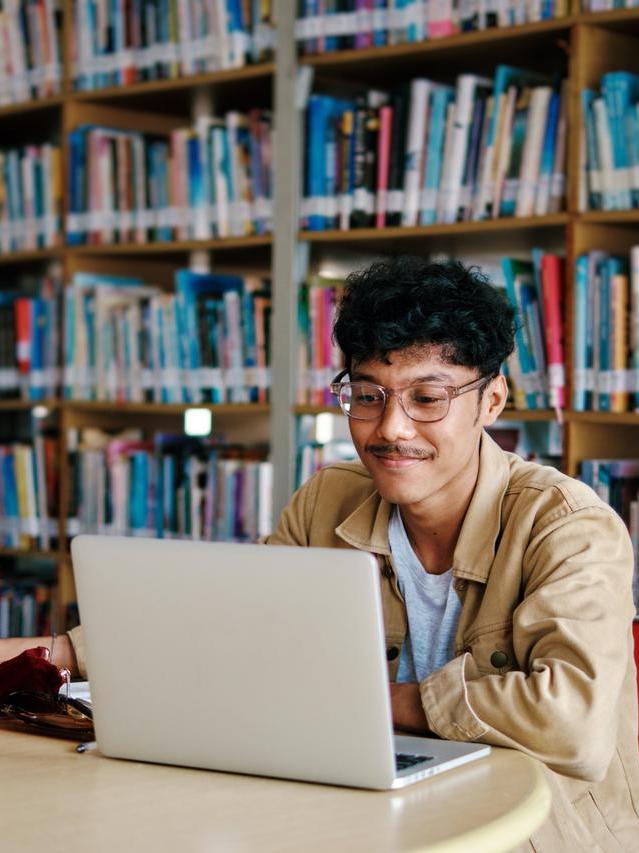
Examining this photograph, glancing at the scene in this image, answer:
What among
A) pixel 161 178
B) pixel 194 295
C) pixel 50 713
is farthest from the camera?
pixel 161 178

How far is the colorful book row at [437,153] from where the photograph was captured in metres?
2.97

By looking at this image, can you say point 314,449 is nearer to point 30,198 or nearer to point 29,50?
point 30,198

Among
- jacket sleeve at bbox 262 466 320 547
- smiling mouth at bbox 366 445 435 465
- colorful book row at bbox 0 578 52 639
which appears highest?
smiling mouth at bbox 366 445 435 465

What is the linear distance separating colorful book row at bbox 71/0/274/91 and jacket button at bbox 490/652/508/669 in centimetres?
220

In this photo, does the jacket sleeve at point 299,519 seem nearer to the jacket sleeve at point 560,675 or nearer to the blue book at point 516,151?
the jacket sleeve at point 560,675

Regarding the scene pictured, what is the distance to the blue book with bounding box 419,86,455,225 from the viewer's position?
3.12 m

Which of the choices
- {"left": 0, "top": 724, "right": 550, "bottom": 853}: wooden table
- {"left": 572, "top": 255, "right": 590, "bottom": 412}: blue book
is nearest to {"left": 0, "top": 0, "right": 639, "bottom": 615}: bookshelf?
{"left": 572, "top": 255, "right": 590, "bottom": 412}: blue book

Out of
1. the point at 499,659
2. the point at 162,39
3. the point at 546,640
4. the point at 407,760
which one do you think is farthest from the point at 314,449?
the point at 407,760

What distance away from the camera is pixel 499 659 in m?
1.69

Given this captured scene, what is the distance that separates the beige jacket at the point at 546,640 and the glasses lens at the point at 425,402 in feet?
0.43

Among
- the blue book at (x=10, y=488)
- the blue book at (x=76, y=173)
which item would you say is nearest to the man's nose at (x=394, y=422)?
the blue book at (x=76, y=173)

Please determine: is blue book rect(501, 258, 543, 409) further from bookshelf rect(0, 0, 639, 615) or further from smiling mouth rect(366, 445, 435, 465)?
smiling mouth rect(366, 445, 435, 465)

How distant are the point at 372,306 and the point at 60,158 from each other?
92.6 inches

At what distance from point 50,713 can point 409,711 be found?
1.55 ft
